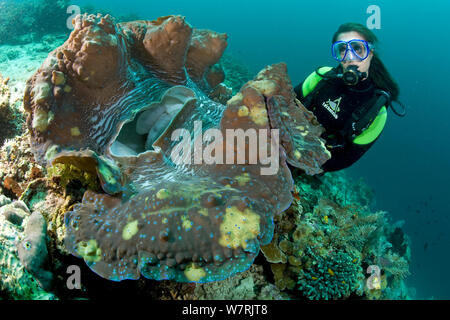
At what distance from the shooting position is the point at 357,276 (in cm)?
289

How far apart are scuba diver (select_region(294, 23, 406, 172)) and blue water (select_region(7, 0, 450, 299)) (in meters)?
18.3

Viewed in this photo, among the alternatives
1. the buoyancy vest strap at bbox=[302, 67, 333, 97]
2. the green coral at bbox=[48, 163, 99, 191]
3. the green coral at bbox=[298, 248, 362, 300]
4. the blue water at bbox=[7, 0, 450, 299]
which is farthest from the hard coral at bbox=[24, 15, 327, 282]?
the blue water at bbox=[7, 0, 450, 299]

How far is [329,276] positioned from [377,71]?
303 cm

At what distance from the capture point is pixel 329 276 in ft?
8.91

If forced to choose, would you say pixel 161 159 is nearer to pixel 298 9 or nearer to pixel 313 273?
pixel 313 273

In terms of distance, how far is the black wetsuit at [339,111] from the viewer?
3.48 meters

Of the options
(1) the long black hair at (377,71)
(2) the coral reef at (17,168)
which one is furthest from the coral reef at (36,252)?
(1) the long black hair at (377,71)

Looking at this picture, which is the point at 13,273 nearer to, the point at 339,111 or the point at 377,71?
the point at 339,111

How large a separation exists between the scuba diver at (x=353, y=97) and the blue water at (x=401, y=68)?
60.1 ft
